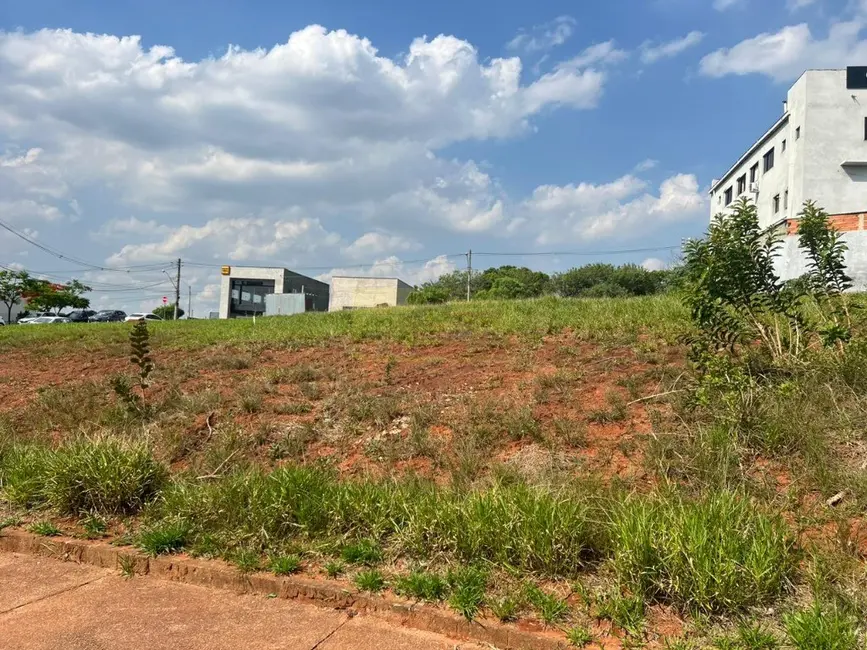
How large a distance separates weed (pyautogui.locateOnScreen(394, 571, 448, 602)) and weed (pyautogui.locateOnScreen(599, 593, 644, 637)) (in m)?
0.84

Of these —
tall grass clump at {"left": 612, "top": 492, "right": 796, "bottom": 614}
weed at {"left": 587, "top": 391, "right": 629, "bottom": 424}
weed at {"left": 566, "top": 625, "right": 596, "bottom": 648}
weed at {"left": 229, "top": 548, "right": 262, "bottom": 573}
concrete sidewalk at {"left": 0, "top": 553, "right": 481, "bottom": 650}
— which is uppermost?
weed at {"left": 587, "top": 391, "right": 629, "bottom": 424}

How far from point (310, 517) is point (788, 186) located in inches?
1599

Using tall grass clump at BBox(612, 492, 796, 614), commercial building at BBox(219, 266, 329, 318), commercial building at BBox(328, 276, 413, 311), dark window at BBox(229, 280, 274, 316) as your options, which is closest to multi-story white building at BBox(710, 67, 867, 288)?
tall grass clump at BBox(612, 492, 796, 614)

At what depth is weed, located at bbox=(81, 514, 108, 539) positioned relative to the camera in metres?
4.56

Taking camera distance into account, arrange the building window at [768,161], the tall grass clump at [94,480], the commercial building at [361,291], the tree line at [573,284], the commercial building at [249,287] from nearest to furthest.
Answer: the tall grass clump at [94,480] < the building window at [768,161] < the tree line at [573,284] < the commercial building at [361,291] < the commercial building at [249,287]

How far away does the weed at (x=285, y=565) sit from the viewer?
3738 mm

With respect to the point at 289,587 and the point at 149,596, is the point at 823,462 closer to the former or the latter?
the point at 289,587

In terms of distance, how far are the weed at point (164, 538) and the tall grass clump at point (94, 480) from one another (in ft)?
2.21

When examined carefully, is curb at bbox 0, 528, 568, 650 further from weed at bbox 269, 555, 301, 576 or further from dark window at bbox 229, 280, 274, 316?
dark window at bbox 229, 280, 274, 316

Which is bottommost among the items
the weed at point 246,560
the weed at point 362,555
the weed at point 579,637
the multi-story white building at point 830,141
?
the weed at point 246,560

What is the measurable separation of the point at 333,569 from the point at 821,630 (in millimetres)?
2497

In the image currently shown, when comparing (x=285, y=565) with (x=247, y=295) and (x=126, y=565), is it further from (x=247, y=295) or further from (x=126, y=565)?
(x=247, y=295)

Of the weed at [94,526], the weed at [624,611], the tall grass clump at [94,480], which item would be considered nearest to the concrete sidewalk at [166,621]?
the weed at [94,526]

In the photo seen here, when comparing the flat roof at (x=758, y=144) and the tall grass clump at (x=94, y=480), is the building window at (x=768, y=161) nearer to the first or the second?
the flat roof at (x=758, y=144)
